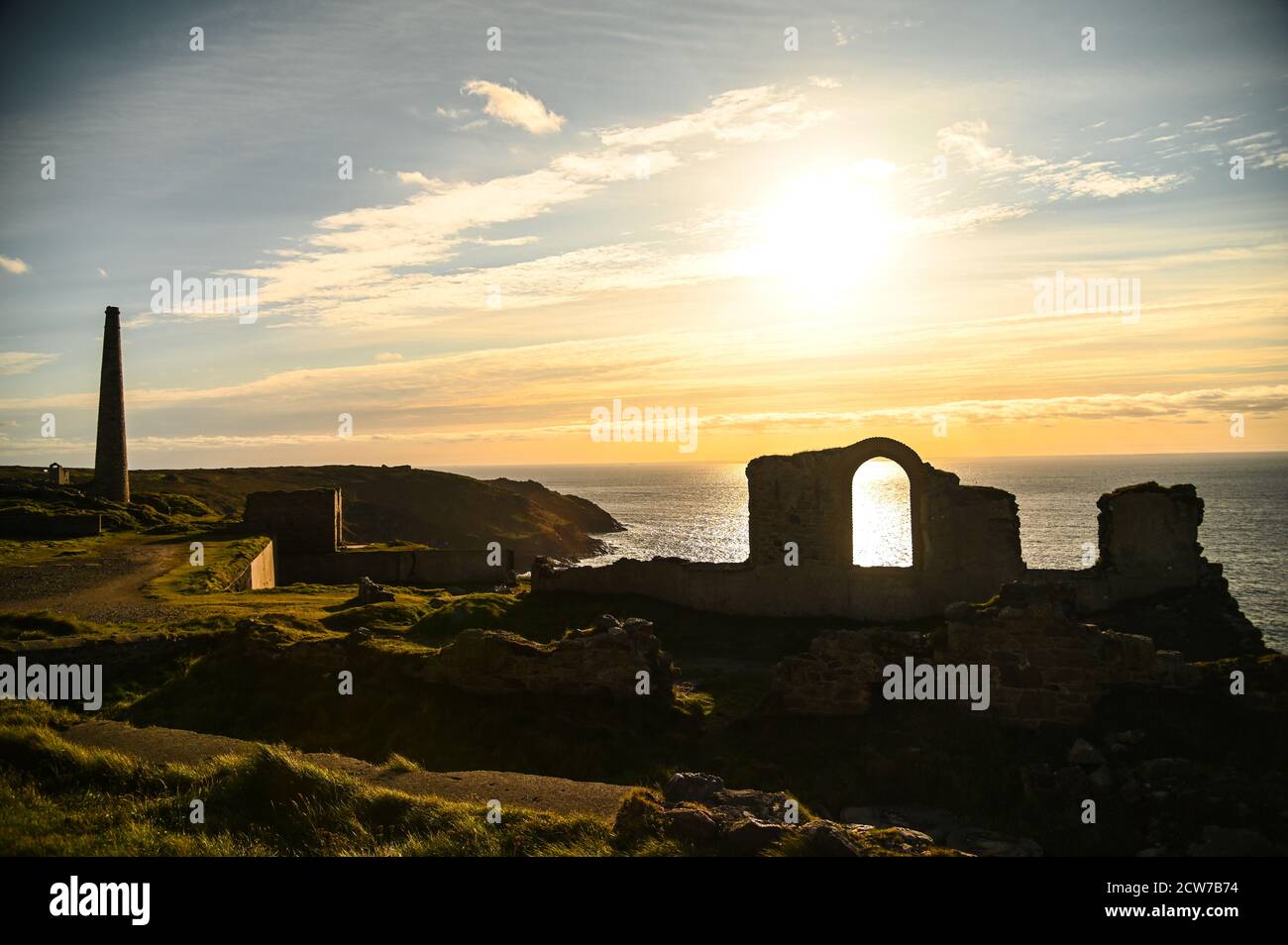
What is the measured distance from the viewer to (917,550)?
72.0 feet

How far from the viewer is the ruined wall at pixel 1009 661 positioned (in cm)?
1259

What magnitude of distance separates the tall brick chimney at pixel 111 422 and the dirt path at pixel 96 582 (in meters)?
16.7

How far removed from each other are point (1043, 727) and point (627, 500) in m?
172

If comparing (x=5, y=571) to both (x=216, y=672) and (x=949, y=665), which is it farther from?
(x=949, y=665)

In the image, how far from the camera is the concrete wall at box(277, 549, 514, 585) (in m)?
34.2

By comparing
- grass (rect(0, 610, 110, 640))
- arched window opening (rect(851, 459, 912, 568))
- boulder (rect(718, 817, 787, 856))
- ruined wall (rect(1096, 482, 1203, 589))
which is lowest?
arched window opening (rect(851, 459, 912, 568))

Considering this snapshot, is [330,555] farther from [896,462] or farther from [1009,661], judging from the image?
[1009,661]

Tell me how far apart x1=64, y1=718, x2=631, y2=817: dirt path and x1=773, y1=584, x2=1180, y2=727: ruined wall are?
15.5 ft

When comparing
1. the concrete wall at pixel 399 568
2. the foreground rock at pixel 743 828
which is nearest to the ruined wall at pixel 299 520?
the concrete wall at pixel 399 568

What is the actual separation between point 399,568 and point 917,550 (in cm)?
2044

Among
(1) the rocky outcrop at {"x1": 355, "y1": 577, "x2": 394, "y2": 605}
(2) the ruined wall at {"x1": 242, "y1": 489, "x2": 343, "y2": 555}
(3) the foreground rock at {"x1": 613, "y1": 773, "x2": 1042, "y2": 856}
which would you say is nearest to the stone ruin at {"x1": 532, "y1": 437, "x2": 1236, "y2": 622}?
(1) the rocky outcrop at {"x1": 355, "y1": 577, "x2": 394, "y2": 605}

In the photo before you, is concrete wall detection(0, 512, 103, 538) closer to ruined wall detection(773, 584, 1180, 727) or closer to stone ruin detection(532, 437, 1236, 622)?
stone ruin detection(532, 437, 1236, 622)

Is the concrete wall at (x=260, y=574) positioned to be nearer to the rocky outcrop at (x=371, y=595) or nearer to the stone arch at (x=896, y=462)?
the rocky outcrop at (x=371, y=595)

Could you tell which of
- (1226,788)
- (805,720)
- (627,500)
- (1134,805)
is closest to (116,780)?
(805,720)
